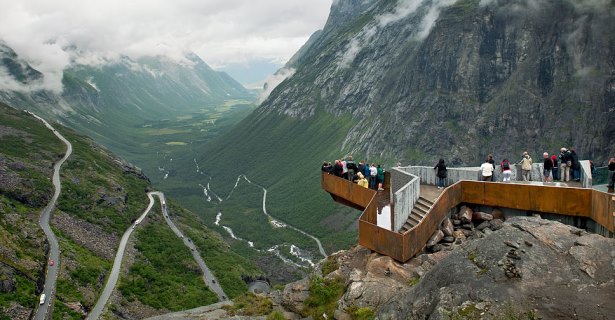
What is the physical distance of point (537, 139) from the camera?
178875 mm

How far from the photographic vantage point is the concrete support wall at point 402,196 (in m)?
27.7

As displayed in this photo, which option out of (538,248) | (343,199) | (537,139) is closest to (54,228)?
(343,199)

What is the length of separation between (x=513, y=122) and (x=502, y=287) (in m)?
186

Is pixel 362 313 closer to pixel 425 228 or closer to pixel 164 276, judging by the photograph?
pixel 425 228

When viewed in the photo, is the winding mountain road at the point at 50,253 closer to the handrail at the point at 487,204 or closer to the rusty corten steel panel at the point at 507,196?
the handrail at the point at 487,204

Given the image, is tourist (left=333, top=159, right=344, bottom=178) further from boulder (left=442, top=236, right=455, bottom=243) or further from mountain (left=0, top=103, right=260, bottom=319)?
mountain (left=0, top=103, right=260, bottom=319)

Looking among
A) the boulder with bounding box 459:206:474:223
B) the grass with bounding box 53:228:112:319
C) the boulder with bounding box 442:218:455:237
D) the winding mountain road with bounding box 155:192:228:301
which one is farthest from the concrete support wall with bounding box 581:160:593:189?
the winding mountain road with bounding box 155:192:228:301

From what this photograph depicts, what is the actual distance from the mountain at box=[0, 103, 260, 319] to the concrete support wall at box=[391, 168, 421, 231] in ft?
201

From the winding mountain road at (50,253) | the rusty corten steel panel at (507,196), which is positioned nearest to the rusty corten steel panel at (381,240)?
the rusty corten steel panel at (507,196)

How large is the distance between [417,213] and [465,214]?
279 cm

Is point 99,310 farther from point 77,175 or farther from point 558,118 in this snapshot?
point 558,118

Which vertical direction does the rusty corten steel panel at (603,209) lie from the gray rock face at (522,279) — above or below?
above

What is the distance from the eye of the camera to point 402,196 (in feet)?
92.1

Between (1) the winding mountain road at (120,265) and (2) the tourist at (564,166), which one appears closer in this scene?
(2) the tourist at (564,166)
